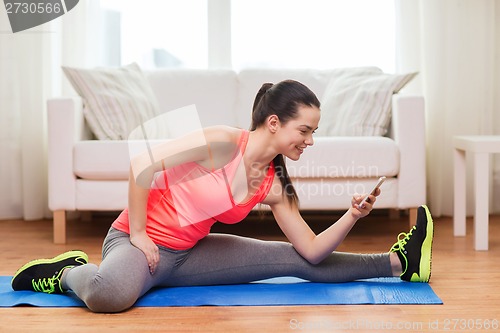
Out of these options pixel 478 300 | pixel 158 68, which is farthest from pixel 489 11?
pixel 478 300

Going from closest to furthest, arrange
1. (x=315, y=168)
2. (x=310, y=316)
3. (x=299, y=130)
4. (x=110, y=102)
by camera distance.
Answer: (x=310, y=316), (x=299, y=130), (x=315, y=168), (x=110, y=102)

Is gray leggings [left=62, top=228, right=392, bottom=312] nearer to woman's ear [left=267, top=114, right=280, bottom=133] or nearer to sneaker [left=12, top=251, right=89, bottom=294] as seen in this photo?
sneaker [left=12, top=251, right=89, bottom=294]

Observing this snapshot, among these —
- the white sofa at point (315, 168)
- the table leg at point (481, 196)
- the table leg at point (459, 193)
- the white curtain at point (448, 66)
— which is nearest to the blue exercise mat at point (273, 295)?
the table leg at point (481, 196)

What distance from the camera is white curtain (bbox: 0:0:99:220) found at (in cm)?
416

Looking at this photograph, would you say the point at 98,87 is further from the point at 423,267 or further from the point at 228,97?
the point at 423,267

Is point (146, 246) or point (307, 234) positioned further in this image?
point (307, 234)

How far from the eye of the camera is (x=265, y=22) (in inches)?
171

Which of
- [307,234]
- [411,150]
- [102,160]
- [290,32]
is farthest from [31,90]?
[307,234]

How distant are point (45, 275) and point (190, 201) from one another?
0.49m

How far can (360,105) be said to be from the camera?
373 cm

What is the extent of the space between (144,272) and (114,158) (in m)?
1.23

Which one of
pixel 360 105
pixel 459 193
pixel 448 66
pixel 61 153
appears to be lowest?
pixel 459 193

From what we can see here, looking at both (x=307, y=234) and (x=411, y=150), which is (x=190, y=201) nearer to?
(x=307, y=234)

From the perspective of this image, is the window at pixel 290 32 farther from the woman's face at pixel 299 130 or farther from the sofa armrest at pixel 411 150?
the woman's face at pixel 299 130
